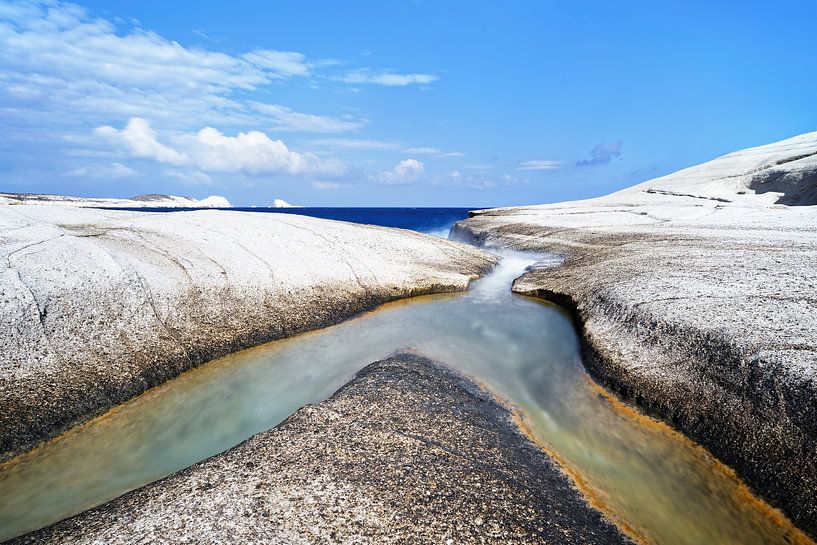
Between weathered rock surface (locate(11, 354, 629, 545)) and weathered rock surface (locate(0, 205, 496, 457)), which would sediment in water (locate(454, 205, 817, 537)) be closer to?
weathered rock surface (locate(11, 354, 629, 545))

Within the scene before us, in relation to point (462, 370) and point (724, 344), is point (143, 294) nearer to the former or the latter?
point (462, 370)

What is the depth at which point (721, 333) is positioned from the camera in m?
7.19

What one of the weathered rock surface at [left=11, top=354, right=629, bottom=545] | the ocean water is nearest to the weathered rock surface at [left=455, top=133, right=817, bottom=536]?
the ocean water

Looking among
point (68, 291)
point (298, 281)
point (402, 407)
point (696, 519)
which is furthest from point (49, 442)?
point (696, 519)

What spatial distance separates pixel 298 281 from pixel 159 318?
4.10 m

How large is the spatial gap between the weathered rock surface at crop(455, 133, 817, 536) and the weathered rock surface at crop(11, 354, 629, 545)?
2.73 meters

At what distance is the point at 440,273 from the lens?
56.0 ft

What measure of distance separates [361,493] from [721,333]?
684 cm

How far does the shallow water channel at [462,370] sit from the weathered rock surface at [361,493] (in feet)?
3.96

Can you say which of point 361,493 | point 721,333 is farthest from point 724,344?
point 361,493

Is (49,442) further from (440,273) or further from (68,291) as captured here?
(440,273)

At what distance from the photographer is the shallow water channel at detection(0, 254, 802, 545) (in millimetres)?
5215

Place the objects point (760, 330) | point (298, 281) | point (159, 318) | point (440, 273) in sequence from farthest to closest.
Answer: point (440, 273) < point (298, 281) < point (159, 318) < point (760, 330)

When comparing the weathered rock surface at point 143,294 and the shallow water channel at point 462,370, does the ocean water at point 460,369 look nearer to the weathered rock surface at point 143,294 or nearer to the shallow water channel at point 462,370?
the shallow water channel at point 462,370
